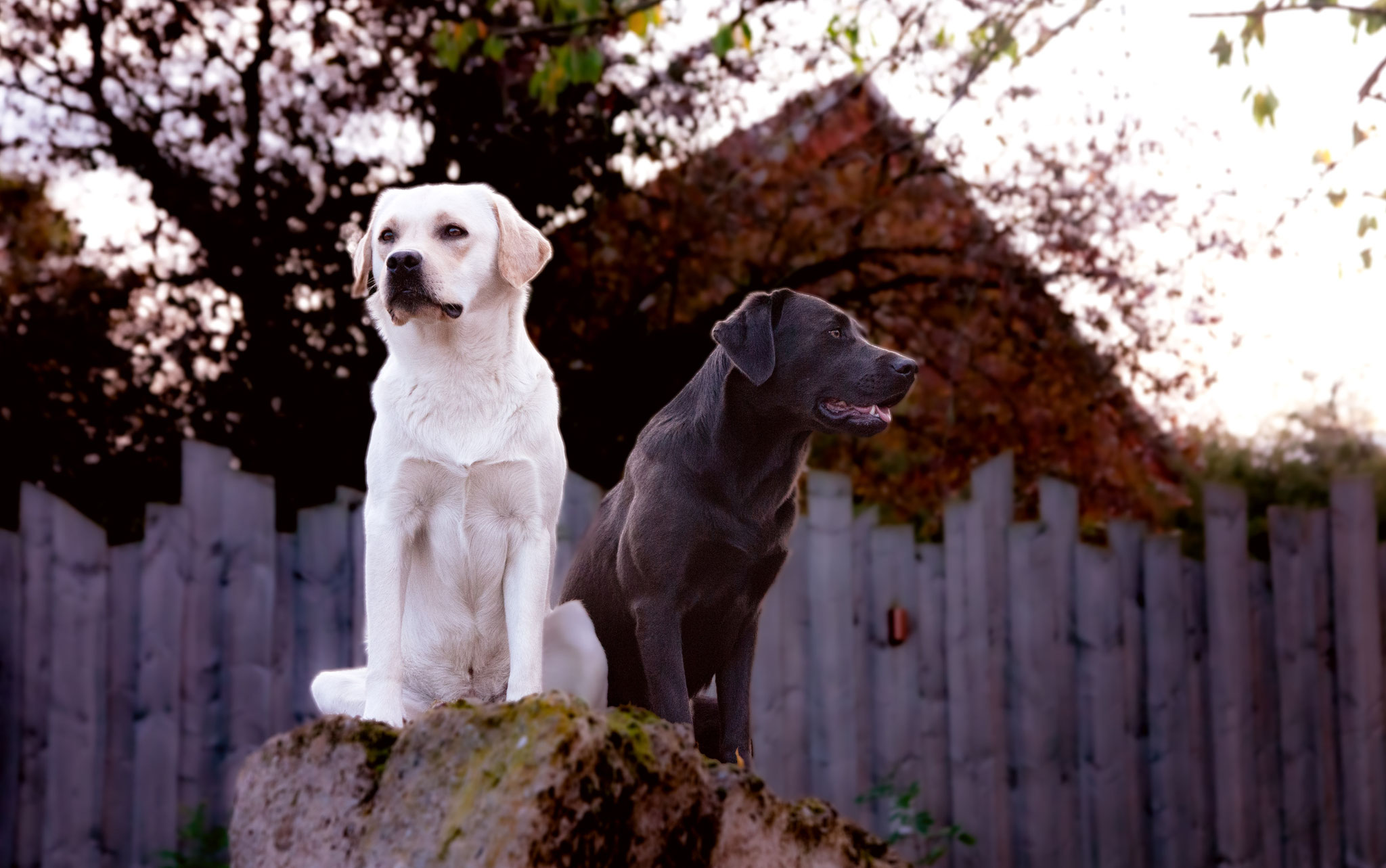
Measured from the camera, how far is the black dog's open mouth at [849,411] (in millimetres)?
2324

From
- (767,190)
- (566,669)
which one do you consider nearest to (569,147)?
(767,190)

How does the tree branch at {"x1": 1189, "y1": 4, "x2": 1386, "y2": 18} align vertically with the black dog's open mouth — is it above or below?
above

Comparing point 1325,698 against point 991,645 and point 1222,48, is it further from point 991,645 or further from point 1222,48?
point 1222,48

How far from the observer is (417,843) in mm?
1849

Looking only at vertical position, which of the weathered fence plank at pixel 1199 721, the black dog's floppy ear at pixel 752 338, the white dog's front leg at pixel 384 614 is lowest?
the weathered fence plank at pixel 1199 721

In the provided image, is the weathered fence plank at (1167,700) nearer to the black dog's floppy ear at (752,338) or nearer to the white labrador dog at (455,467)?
the black dog's floppy ear at (752,338)

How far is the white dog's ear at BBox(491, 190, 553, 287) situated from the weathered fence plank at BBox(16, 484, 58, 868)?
3640 mm

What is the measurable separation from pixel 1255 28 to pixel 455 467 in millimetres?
3504

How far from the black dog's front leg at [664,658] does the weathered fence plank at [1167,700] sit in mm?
3852

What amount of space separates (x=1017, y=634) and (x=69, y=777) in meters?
3.99

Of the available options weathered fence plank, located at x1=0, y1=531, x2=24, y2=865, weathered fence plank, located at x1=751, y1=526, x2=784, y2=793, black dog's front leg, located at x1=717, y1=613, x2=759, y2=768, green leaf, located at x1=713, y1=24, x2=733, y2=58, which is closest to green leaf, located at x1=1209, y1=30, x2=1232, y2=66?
green leaf, located at x1=713, y1=24, x2=733, y2=58

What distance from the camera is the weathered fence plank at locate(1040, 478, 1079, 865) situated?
558 cm

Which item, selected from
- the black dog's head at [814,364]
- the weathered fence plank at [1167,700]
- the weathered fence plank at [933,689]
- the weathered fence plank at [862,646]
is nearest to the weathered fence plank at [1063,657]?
the weathered fence plank at [1167,700]

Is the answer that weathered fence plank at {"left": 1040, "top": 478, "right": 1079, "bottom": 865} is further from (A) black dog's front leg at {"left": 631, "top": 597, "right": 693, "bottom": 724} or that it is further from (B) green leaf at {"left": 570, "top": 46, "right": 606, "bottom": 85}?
(A) black dog's front leg at {"left": 631, "top": 597, "right": 693, "bottom": 724}
